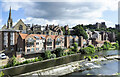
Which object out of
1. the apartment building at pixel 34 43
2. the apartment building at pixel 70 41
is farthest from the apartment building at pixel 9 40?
the apartment building at pixel 70 41

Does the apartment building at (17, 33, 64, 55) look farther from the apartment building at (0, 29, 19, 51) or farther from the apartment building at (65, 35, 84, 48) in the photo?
the apartment building at (65, 35, 84, 48)

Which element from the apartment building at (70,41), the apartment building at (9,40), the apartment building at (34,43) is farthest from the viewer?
the apartment building at (70,41)

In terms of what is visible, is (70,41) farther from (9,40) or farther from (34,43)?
(9,40)

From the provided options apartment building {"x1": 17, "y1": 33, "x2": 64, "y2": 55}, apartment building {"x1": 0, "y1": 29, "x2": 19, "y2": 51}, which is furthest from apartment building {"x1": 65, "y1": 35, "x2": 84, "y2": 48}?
apartment building {"x1": 0, "y1": 29, "x2": 19, "y2": 51}

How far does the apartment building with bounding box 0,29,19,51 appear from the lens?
12076mm

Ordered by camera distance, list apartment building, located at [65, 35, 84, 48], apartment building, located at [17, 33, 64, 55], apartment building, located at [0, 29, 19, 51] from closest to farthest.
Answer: apartment building, located at [0, 29, 19, 51]
apartment building, located at [17, 33, 64, 55]
apartment building, located at [65, 35, 84, 48]

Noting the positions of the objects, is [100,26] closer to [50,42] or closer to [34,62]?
[50,42]

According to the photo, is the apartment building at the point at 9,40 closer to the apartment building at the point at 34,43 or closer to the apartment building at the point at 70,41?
the apartment building at the point at 34,43

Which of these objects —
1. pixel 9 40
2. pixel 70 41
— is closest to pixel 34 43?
pixel 9 40

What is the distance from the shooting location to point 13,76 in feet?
24.6

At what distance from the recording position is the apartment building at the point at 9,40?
39.6 feet

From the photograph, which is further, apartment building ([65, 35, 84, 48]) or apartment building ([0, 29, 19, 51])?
apartment building ([65, 35, 84, 48])

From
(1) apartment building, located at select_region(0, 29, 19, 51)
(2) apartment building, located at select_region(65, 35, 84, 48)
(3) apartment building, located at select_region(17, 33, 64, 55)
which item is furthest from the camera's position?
(2) apartment building, located at select_region(65, 35, 84, 48)

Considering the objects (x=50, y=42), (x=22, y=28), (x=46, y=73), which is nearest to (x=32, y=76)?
(x=46, y=73)
